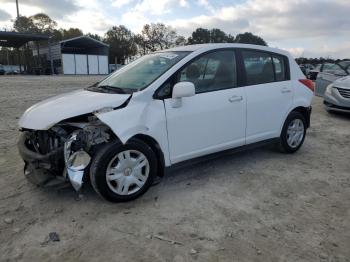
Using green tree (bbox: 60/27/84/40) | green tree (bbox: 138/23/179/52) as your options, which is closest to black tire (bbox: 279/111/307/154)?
green tree (bbox: 138/23/179/52)

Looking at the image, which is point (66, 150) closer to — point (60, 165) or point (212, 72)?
point (60, 165)

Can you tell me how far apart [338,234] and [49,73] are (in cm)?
4683

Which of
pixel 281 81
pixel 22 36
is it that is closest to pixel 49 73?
pixel 22 36

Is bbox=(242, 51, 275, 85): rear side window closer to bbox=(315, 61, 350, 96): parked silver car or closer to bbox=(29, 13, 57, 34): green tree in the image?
bbox=(315, 61, 350, 96): parked silver car

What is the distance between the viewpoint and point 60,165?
3.54 m

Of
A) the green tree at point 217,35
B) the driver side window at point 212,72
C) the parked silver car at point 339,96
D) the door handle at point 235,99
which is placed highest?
the green tree at point 217,35

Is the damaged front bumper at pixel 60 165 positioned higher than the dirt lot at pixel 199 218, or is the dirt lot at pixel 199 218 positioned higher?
the damaged front bumper at pixel 60 165

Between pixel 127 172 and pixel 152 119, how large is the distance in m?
0.65

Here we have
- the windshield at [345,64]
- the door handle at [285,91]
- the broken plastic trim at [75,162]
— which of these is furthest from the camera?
the windshield at [345,64]

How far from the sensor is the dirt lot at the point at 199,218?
2.83 meters

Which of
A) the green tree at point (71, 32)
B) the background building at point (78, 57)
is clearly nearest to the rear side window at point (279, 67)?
the background building at point (78, 57)

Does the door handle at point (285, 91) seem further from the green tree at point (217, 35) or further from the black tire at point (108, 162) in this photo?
the green tree at point (217, 35)

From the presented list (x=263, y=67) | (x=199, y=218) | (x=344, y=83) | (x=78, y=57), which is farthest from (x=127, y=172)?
(x=78, y=57)

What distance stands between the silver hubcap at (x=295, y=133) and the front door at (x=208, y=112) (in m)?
1.17
